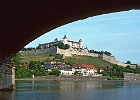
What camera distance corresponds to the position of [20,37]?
8875mm

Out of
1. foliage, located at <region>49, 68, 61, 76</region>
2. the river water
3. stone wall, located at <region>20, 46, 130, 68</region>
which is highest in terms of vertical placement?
stone wall, located at <region>20, 46, 130, 68</region>

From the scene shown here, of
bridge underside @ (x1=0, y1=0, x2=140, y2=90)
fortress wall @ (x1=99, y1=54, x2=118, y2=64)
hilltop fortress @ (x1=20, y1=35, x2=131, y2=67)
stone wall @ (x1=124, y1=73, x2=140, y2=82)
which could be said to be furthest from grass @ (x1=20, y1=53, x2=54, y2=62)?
bridge underside @ (x1=0, y1=0, x2=140, y2=90)

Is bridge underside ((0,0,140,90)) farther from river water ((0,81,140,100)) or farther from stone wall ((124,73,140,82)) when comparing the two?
stone wall ((124,73,140,82))

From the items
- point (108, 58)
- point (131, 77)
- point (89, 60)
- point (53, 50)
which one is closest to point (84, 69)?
point (53, 50)

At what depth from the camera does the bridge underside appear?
233 inches

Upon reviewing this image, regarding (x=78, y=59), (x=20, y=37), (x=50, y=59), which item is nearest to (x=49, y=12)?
(x=20, y=37)

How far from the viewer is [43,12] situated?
6.67 meters

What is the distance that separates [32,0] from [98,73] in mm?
92296

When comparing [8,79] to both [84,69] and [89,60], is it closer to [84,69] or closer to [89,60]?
[84,69]

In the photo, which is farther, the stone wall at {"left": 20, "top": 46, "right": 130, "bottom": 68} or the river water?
the stone wall at {"left": 20, "top": 46, "right": 130, "bottom": 68}

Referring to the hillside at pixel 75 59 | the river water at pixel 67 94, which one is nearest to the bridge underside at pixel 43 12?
the river water at pixel 67 94

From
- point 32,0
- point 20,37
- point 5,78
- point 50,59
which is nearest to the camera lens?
point 32,0

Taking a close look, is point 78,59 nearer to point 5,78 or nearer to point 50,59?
point 50,59

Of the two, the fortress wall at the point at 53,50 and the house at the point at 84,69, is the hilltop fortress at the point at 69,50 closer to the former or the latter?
the fortress wall at the point at 53,50
